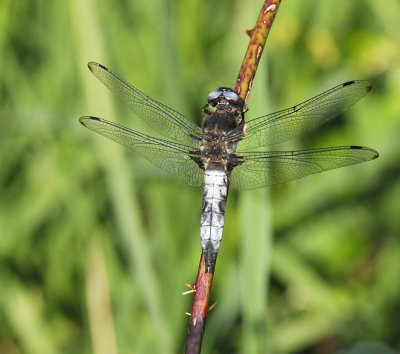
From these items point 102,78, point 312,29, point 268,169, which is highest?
point 312,29

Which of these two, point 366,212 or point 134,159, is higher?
point 134,159

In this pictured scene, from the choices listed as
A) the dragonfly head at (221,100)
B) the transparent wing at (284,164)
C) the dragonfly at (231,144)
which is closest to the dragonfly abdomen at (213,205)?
the dragonfly at (231,144)

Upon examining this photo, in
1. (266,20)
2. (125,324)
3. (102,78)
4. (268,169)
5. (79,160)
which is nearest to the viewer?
(266,20)

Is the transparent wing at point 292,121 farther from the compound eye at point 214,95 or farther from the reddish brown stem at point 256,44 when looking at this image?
the reddish brown stem at point 256,44

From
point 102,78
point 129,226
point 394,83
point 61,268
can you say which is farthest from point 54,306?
point 394,83

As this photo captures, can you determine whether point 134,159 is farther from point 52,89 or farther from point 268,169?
point 268,169

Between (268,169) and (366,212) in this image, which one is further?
(366,212)

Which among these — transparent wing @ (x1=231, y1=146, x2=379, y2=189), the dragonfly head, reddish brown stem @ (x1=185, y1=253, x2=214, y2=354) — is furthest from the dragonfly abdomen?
reddish brown stem @ (x1=185, y1=253, x2=214, y2=354)

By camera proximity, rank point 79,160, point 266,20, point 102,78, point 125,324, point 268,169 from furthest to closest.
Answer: point 79,160 < point 125,324 < point 102,78 < point 268,169 < point 266,20
